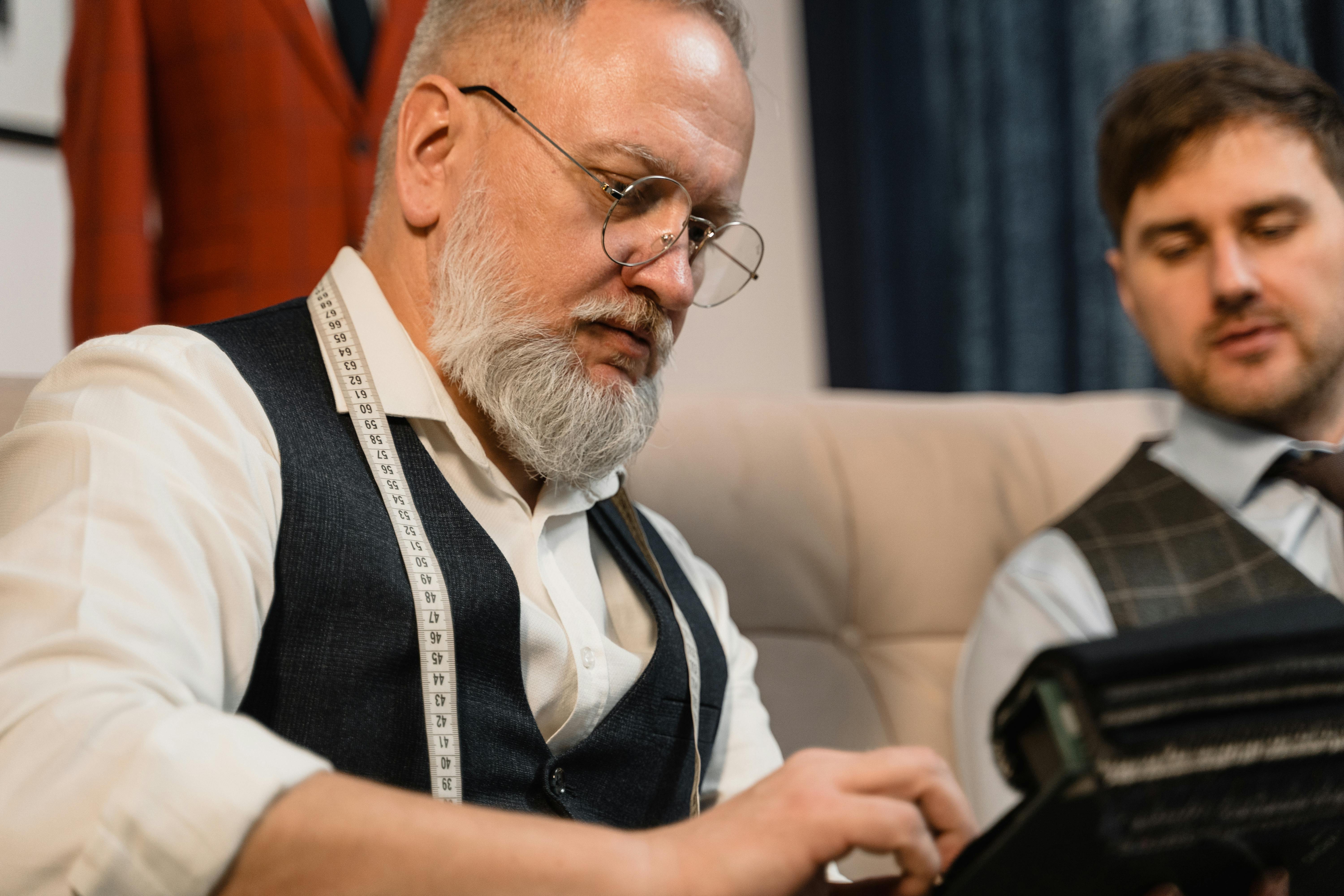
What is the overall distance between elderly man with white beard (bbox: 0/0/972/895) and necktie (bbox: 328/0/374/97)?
477mm

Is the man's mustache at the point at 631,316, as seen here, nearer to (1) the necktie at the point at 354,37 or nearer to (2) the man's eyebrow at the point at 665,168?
(2) the man's eyebrow at the point at 665,168

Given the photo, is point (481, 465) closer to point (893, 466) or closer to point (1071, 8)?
point (893, 466)

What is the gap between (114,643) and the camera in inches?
20.5

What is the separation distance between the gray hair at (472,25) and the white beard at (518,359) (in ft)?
0.50

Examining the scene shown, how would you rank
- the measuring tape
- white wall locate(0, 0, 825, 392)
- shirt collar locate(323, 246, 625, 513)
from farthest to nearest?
1. white wall locate(0, 0, 825, 392)
2. shirt collar locate(323, 246, 625, 513)
3. the measuring tape

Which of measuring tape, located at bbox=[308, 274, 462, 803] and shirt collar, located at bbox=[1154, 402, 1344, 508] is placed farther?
shirt collar, located at bbox=[1154, 402, 1344, 508]

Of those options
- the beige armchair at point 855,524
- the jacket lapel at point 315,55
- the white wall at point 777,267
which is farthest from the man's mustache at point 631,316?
the white wall at point 777,267

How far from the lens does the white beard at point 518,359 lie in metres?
0.88

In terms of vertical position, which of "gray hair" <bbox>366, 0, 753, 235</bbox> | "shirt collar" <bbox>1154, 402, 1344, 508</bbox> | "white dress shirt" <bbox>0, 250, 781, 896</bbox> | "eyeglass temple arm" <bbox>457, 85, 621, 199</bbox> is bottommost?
"shirt collar" <bbox>1154, 402, 1344, 508</bbox>

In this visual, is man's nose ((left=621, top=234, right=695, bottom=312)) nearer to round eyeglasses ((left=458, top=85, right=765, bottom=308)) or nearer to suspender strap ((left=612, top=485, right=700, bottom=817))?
round eyeglasses ((left=458, top=85, right=765, bottom=308))

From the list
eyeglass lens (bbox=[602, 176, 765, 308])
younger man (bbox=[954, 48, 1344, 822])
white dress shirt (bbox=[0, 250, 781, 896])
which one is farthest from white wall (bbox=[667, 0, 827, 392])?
white dress shirt (bbox=[0, 250, 781, 896])

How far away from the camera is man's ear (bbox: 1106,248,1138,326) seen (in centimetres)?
152

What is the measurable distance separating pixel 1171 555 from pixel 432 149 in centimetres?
95

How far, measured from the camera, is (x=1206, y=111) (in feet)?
4.71
